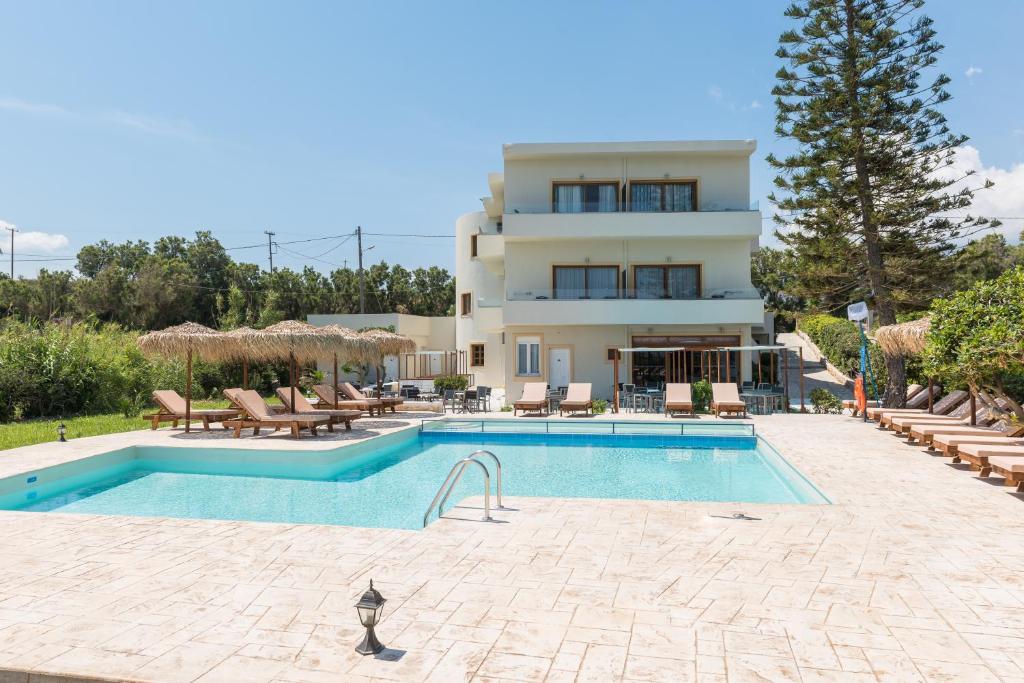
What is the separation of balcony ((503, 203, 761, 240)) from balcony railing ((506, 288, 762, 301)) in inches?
70.8

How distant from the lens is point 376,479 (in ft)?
33.3

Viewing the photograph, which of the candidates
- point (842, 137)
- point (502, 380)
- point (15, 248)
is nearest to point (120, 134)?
point (502, 380)

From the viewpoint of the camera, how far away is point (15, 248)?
2060 inches

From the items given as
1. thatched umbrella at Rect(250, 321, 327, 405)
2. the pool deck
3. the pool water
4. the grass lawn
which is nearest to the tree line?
the grass lawn

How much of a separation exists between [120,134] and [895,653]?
1007 inches

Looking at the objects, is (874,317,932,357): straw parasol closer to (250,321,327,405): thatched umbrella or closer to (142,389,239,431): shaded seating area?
(250,321,327,405): thatched umbrella

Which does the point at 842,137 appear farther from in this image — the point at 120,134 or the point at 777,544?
the point at 120,134

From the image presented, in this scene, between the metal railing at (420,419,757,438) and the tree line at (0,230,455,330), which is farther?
the tree line at (0,230,455,330)

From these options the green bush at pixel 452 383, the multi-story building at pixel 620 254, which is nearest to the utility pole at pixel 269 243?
the green bush at pixel 452 383

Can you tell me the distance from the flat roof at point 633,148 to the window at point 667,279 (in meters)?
3.85

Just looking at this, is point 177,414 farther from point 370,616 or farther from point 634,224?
point 634,224

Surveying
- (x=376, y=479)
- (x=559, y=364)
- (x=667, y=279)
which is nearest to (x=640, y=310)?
(x=667, y=279)

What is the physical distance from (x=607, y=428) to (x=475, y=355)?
1273cm

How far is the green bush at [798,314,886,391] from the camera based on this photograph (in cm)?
2169
